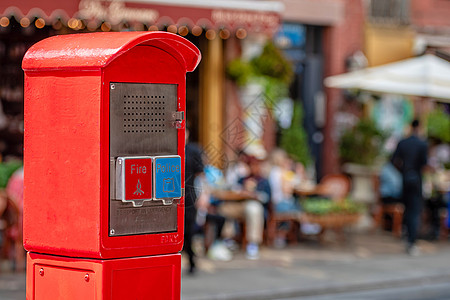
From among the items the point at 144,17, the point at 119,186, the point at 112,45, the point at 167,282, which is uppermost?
the point at 144,17

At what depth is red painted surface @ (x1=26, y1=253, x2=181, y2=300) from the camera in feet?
15.9

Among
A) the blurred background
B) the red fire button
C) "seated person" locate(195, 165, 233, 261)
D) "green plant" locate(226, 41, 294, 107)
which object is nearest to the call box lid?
the red fire button

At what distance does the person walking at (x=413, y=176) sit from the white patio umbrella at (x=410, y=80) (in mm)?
1181

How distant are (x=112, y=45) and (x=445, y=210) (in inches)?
447

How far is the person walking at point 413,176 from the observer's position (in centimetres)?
1344

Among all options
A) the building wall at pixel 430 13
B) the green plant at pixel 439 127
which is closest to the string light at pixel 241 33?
the green plant at pixel 439 127

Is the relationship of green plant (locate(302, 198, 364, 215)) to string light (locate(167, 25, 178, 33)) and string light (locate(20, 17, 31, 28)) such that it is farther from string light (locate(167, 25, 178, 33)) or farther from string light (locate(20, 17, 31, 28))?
string light (locate(20, 17, 31, 28))

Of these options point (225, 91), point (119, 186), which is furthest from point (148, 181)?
point (225, 91)

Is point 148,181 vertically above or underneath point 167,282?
above

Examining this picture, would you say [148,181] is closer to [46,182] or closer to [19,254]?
[46,182]

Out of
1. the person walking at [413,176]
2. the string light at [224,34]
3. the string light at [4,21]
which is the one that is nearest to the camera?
the string light at [4,21]

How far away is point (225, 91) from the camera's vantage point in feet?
50.6

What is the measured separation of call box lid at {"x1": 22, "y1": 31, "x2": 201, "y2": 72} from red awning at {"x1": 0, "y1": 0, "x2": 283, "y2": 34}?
7311 millimetres

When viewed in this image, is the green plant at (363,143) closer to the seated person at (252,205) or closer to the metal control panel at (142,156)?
the seated person at (252,205)
